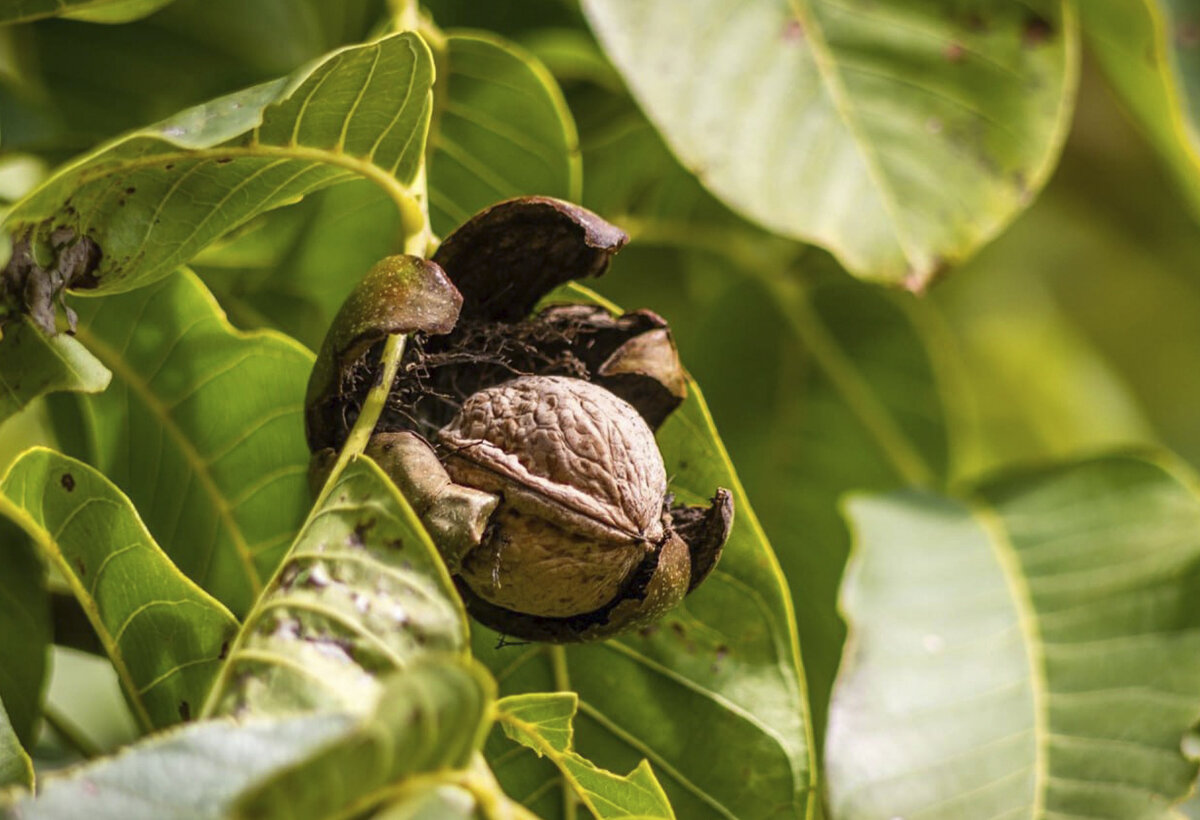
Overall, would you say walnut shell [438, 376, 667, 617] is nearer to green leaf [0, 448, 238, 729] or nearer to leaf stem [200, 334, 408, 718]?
leaf stem [200, 334, 408, 718]

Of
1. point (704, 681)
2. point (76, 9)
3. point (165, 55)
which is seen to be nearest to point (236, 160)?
point (76, 9)

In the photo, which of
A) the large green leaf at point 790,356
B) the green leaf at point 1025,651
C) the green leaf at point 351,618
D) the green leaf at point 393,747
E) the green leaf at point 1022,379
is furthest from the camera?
the green leaf at point 1022,379

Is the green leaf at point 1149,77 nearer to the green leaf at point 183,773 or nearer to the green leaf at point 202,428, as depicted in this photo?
the green leaf at point 202,428

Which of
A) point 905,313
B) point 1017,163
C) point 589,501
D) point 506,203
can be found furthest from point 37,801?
point 905,313

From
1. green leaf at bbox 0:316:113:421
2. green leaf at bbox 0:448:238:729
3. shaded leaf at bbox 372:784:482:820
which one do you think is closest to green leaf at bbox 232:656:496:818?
shaded leaf at bbox 372:784:482:820

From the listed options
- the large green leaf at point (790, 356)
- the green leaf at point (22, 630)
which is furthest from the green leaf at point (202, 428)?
the large green leaf at point (790, 356)

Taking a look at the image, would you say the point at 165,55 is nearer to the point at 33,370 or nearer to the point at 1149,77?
the point at 33,370
